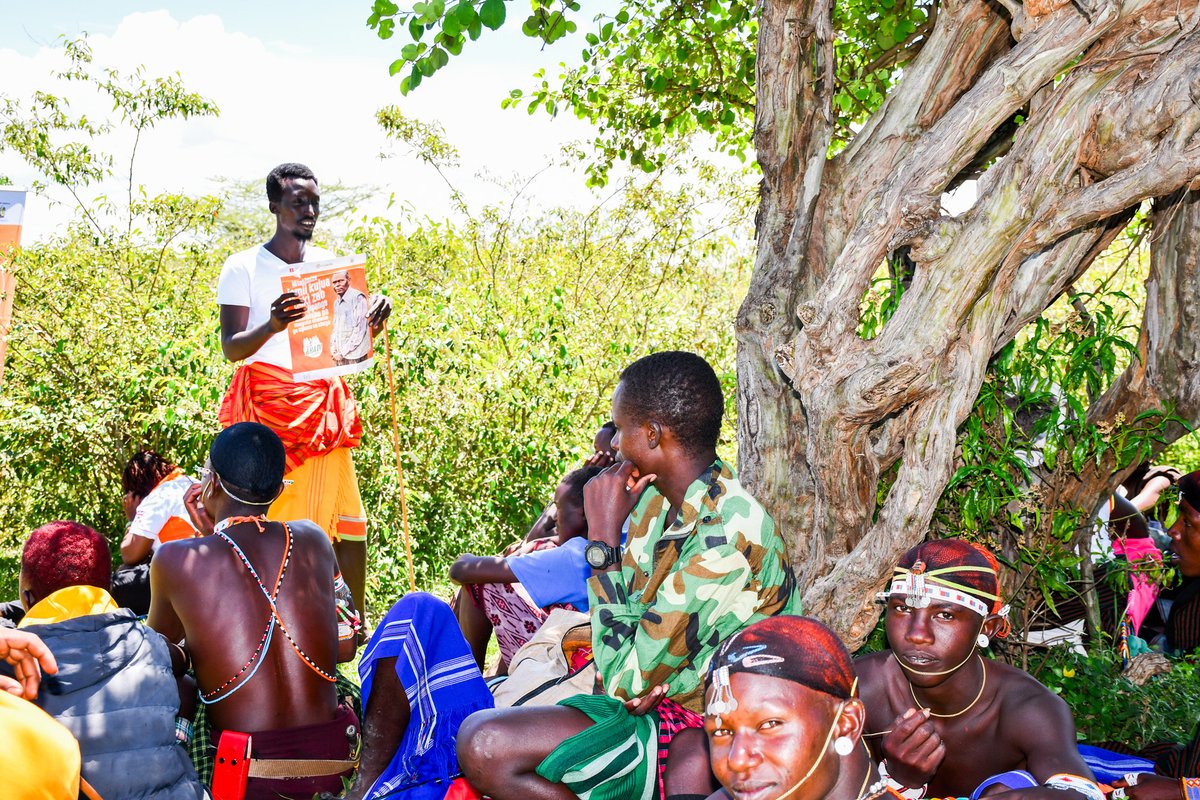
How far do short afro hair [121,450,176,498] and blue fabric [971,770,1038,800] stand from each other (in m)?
3.85

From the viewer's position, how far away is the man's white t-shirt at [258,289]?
205 inches

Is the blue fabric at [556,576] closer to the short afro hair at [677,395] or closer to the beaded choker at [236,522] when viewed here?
the beaded choker at [236,522]

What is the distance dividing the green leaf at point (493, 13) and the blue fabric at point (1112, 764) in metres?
2.87

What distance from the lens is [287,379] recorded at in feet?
17.0

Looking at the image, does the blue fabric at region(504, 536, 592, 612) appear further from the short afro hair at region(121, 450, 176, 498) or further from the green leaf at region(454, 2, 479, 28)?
the short afro hair at region(121, 450, 176, 498)

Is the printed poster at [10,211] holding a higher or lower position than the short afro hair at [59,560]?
higher

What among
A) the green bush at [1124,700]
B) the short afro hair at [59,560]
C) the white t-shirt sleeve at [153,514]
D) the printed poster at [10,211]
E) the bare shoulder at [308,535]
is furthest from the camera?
the printed poster at [10,211]

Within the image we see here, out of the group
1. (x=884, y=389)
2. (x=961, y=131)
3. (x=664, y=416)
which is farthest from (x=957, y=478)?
(x=664, y=416)

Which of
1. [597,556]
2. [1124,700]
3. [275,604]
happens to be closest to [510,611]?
[597,556]

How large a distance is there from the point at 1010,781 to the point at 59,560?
296 centimetres

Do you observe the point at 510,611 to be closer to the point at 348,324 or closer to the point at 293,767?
the point at 293,767

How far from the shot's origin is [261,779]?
3.39 metres

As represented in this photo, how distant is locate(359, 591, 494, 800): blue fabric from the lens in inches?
139

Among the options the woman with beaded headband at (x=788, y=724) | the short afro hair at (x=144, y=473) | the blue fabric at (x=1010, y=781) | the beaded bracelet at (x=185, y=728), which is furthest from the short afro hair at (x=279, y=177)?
the blue fabric at (x=1010, y=781)
